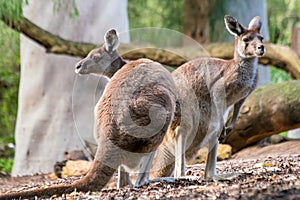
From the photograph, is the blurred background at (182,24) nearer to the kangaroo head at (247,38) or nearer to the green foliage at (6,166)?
the green foliage at (6,166)

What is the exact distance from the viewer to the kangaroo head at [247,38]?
4.77m

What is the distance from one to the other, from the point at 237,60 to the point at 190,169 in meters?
1.24

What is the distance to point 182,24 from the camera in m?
14.6

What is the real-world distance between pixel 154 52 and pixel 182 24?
5966mm

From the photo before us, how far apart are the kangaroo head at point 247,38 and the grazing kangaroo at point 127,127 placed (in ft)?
2.53

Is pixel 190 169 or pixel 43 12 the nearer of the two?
pixel 190 169

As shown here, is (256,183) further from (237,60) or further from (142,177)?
(237,60)

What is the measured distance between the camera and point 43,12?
31.0ft

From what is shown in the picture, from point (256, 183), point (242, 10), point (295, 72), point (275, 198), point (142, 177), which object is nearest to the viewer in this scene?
point (275, 198)

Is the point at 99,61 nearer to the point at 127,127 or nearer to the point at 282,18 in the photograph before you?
the point at 127,127

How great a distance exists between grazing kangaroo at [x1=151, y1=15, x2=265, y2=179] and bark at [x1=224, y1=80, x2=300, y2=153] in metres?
2.26

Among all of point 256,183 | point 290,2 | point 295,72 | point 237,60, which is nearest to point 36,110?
point 295,72

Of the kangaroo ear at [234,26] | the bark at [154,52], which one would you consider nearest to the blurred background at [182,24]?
the bark at [154,52]

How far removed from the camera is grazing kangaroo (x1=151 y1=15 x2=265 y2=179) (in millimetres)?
4609
